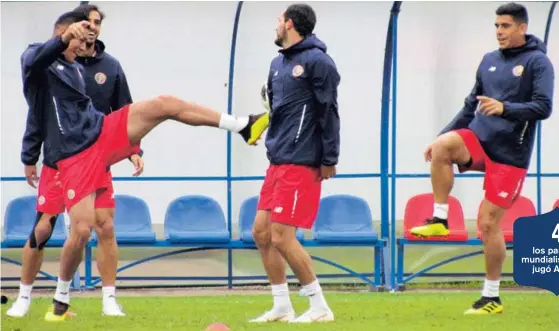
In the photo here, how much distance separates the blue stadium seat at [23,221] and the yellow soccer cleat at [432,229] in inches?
191

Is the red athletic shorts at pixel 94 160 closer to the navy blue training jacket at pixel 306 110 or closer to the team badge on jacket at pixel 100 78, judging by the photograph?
the team badge on jacket at pixel 100 78

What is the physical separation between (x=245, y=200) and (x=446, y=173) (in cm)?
453

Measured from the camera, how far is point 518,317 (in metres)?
10.8

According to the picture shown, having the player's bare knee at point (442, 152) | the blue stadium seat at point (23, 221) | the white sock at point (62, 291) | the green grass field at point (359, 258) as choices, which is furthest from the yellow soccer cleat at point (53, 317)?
the green grass field at point (359, 258)

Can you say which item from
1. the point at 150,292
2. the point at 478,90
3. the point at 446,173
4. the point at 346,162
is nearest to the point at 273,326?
the point at 446,173

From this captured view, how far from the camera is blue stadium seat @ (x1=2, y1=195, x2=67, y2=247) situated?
14.3 m

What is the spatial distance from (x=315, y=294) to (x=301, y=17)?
80.3 inches

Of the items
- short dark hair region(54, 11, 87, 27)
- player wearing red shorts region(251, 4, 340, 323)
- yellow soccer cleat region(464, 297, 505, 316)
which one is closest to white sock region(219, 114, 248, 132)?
player wearing red shorts region(251, 4, 340, 323)

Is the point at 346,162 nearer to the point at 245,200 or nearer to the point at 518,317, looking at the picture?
the point at 245,200

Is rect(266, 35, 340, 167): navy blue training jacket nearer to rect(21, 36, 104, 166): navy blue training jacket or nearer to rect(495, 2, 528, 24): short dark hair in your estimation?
rect(21, 36, 104, 166): navy blue training jacket

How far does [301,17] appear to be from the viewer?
1018 centimetres

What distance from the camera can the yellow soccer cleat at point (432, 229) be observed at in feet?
34.8

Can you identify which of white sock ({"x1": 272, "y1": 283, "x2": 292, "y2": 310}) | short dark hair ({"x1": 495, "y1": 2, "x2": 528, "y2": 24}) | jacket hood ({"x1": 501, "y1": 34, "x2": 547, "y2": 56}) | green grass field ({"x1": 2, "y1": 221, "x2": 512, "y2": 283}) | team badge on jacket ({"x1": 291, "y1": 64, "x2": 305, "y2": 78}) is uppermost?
short dark hair ({"x1": 495, "y1": 2, "x2": 528, "y2": 24})

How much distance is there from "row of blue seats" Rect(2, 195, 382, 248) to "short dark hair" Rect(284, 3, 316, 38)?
4388 millimetres
